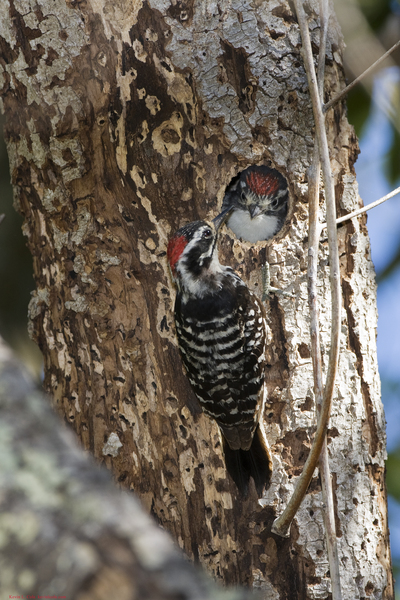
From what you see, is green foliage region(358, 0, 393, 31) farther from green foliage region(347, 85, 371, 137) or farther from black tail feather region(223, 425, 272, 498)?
black tail feather region(223, 425, 272, 498)

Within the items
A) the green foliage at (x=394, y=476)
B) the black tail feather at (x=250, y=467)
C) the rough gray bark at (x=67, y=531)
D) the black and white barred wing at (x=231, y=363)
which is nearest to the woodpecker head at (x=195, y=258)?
the black and white barred wing at (x=231, y=363)

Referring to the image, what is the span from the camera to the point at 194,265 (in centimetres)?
272

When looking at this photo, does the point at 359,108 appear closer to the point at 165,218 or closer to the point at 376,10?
the point at 376,10

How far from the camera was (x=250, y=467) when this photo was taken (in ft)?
7.93

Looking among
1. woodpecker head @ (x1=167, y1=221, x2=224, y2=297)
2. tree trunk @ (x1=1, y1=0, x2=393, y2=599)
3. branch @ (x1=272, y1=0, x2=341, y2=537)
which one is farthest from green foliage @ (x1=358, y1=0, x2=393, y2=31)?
woodpecker head @ (x1=167, y1=221, x2=224, y2=297)

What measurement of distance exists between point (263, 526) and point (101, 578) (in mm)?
1859

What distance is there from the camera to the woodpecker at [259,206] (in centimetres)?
319

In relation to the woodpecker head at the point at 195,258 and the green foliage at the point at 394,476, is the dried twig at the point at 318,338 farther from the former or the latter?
the green foliage at the point at 394,476

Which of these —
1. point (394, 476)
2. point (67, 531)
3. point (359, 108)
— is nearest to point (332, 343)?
point (67, 531)

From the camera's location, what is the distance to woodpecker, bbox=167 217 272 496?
98.0 inches

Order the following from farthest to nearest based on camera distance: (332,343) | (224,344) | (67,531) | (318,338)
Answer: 1. (224,344)
2. (318,338)
3. (332,343)
4. (67,531)

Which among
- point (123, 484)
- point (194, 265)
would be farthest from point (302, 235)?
point (123, 484)

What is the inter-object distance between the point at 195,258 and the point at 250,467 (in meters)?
1.00

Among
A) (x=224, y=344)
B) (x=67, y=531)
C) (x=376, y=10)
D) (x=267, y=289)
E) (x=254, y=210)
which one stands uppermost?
(x=376, y=10)
